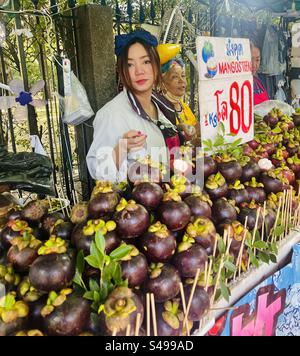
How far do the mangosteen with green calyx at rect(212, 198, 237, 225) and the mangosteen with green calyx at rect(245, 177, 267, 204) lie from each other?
255 mm

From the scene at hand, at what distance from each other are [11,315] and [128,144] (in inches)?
56.3

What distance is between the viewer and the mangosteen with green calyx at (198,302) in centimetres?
124

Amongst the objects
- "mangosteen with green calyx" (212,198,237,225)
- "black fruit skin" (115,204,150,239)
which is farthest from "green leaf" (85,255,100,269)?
"mangosteen with green calyx" (212,198,237,225)

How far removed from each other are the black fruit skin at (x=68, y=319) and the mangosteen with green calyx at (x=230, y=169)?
3.45 ft

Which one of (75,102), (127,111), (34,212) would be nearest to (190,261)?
(34,212)

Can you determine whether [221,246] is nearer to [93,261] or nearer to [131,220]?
[131,220]

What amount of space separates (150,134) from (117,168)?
481 millimetres

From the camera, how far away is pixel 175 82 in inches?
131

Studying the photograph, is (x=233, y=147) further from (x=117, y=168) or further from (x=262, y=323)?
(x=262, y=323)

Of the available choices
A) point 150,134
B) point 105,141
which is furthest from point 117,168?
point 150,134

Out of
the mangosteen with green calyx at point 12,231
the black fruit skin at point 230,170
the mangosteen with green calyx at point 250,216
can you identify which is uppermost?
the black fruit skin at point 230,170

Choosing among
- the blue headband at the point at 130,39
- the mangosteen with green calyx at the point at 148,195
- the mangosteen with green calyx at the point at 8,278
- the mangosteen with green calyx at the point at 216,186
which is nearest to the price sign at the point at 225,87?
the mangosteen with green calyx at the point at 216,186

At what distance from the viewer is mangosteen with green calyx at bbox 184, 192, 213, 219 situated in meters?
1.49

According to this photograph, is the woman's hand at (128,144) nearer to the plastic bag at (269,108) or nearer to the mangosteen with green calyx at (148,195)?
the mangosteen with green calyx at (148,195)
